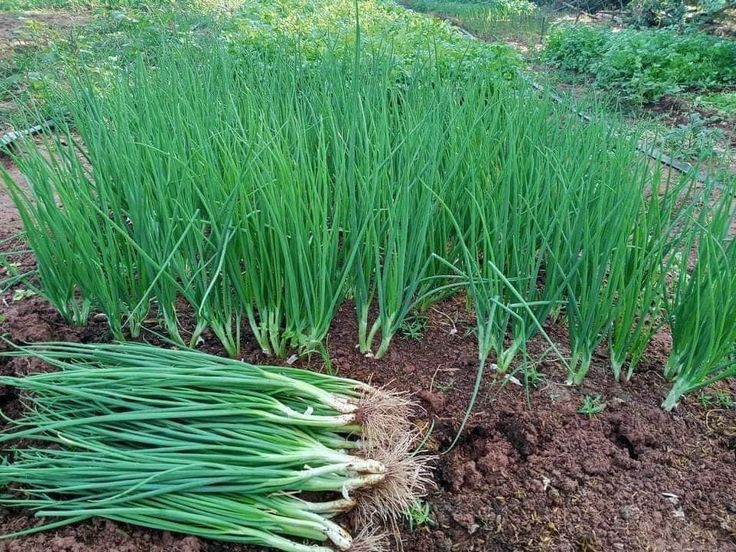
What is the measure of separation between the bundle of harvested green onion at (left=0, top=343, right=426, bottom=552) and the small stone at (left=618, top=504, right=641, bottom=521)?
17.3 inches

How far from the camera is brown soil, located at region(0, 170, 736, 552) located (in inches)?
50.6

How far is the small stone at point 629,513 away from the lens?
1324 millimetres

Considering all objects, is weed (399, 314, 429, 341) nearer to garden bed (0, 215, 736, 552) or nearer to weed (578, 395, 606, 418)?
garden bed (0, 215, 736, 552)

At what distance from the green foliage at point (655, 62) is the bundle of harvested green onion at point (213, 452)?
467 centimetres

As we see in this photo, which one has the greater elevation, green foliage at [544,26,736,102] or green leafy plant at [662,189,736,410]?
green leafy plant at [662,189,736,410]

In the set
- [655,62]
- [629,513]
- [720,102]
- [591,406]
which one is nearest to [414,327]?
[591,406]

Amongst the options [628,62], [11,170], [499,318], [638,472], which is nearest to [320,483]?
[499,318]

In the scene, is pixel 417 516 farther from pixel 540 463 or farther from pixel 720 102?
pixel 720 102

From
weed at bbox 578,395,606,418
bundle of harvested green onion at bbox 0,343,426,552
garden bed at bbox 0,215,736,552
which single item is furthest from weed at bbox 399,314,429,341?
weed at bbox 578,395,606,418

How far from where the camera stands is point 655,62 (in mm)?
6066

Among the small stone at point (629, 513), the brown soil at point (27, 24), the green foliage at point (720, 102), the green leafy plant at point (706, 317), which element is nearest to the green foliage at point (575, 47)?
the green foliage at point (720, 102)

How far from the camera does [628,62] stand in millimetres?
6078

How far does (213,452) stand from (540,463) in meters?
0.75

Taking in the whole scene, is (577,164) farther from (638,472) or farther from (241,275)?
(241,275)
